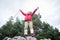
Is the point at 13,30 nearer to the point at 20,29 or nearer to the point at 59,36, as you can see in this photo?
the point at 20,29

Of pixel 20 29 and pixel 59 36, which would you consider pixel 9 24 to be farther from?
pixel 59 36

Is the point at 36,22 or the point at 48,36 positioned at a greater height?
the point at 36,22

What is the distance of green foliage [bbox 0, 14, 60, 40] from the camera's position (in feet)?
41.2

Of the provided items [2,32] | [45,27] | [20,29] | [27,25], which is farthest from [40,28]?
[27,25]

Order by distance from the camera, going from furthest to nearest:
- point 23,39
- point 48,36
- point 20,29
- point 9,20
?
1. point 9,20
2. point 20,29
3. point 48,36
4. point 23,39

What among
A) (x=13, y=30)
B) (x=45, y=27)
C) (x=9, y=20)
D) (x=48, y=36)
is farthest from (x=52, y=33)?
(x=9, y=20)

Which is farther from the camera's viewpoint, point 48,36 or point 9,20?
point 9,20

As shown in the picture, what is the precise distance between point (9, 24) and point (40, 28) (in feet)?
6.24

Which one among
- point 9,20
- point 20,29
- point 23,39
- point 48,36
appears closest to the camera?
point 23,39

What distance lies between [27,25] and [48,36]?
2771 millimetres

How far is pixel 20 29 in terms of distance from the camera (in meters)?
13.4

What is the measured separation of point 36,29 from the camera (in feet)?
44.9

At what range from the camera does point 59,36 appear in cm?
1267

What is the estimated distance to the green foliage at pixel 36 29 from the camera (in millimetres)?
12565
